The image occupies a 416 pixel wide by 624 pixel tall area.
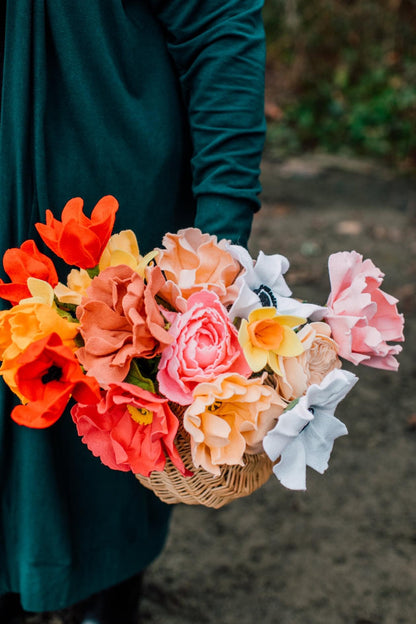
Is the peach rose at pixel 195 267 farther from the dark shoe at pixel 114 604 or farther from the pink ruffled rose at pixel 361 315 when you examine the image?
the dark shoe at pixel 114 604

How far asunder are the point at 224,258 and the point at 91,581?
0.89 meters

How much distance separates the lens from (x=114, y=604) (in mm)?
1640

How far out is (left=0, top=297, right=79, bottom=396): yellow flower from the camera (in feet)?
2.62

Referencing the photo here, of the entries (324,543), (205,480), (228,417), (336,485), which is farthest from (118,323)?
(336,485)

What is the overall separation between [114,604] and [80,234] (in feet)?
3.73

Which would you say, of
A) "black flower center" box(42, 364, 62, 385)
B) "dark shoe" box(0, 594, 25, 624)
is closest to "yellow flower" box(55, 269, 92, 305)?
"black flower center" box(42, 364, 62, 385)

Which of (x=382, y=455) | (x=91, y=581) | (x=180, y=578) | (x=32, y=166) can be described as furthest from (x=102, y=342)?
(x=382, y=455)

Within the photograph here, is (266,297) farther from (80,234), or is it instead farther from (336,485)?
(336,485)

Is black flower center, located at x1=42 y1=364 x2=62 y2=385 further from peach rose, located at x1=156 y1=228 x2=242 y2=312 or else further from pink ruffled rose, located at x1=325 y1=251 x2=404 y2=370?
pink ruffled rose, located at x1=325 y1=251 x2=404 y2=370

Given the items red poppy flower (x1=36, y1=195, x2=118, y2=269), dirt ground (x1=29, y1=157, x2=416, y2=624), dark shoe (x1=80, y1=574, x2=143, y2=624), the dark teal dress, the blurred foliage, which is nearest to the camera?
red poppy flower (x1=36, y1=195, x2=118, y2=269)

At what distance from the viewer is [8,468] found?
4.26 ft

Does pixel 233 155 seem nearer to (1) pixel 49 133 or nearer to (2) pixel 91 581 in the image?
(1) pixel 49 133

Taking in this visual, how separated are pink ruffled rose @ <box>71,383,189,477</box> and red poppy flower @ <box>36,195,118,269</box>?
0.19 metres

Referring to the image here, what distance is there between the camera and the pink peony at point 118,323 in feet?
2.60
